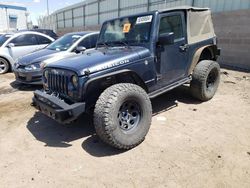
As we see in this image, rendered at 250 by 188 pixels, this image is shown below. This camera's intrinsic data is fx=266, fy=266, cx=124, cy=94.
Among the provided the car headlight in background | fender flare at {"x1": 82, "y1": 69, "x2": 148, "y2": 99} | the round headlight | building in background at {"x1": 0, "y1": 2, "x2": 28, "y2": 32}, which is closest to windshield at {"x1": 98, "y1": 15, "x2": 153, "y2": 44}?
fender flare at {"x1": 82, "y1": 69, "x2": 148, "y2": 99}

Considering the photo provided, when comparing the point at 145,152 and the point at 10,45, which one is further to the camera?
the point at 10,45

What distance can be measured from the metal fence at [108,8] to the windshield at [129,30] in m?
5.84

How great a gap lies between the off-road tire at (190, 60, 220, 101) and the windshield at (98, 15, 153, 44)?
5.23 feet

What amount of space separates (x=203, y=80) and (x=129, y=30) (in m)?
1.88

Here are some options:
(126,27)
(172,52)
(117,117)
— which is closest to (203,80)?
(172,52)

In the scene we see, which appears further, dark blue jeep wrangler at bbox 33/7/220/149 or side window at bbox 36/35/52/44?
side window at bbox 36/35/52/44

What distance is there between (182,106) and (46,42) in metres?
7.15

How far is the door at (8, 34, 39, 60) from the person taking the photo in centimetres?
1009

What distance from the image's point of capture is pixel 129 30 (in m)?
4.84

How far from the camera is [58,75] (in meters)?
4.20

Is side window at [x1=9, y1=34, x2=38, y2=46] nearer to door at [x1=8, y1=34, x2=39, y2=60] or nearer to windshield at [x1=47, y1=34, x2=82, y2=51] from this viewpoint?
door at [x1=8, y1=34, x2=39, y2=60]

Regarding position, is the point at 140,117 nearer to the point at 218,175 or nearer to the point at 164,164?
the point at 164,164

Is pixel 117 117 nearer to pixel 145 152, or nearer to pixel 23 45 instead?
pixel 145 152

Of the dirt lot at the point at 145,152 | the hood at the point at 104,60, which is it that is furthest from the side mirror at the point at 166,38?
the dirt lot at the point at 145,152
